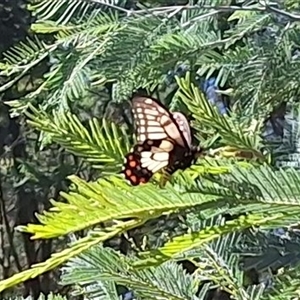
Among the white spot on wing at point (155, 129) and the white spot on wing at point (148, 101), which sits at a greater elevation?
the white spot on wing at point (148, 101)

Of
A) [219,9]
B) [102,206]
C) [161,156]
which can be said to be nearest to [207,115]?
[161,156]

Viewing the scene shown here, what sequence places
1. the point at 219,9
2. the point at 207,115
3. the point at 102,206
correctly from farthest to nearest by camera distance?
1. the point at 219,9
2. the point at 207,115
3. the point at 102,206

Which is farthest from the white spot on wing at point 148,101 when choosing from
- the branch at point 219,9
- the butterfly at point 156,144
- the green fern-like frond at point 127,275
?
the branch at point 219,9

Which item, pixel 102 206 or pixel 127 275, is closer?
pixel 102 206

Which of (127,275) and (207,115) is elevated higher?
(207,115)

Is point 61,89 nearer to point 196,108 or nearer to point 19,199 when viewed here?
point 196,108

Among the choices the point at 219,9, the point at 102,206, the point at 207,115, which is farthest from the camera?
the point at 219,9

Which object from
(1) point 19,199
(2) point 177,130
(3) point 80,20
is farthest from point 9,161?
(2) point 177,130

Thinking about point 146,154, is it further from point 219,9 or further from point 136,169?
point 219,9

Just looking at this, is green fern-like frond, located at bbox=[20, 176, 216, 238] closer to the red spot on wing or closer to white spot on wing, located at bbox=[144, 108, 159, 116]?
the red spot on wing

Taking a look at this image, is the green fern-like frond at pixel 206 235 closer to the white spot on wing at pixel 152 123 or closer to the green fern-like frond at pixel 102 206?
the green fern-like frond at pixel 102 206
